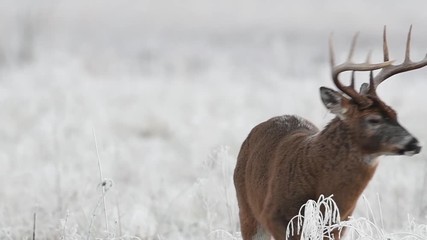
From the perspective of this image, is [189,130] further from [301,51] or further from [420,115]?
[301,51]

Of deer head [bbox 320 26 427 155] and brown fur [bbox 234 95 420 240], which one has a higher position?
deer head [bbox 320 26 427 155]

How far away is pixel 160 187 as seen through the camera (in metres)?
9.53

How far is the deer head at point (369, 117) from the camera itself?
592cm

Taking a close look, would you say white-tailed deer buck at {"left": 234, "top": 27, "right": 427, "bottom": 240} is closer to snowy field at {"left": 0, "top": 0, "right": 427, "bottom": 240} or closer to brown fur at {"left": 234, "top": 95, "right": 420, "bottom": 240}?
brown fur at {"left": 234, "top": 95, "right": 420, "bottom": 240}

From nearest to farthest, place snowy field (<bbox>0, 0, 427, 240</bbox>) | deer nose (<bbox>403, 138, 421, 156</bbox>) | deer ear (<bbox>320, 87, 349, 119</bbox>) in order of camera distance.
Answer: deer nose (<bbox>403, 138, 421, 156</bbox>), deer ear (<bbox>320, 87, 349, 119</bbox>), snowy field (<bbox>0, 0, 427, 240</bbox>)

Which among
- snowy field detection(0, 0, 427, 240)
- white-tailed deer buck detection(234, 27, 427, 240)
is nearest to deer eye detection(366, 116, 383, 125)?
white-tailed deer buck detection(234, 27, 427, 240)

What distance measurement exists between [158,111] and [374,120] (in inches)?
356

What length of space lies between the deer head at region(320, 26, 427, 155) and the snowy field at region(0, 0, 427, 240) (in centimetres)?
47

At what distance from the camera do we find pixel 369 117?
6020mm

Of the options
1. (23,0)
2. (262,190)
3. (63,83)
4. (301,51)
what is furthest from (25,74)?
(23,0)

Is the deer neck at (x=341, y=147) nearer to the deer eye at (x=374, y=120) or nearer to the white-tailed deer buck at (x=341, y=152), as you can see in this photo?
the white-tailed deer buck at (x=341, y=152)

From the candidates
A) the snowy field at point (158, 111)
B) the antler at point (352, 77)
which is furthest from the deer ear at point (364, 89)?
the snowy field at point (158, 111)

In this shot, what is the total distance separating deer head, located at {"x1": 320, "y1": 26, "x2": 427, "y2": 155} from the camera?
5.92 metres

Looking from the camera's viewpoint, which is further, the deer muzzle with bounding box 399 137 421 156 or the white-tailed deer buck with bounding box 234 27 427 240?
the white-tailed deer buck with bounding box 234 27 427 240
